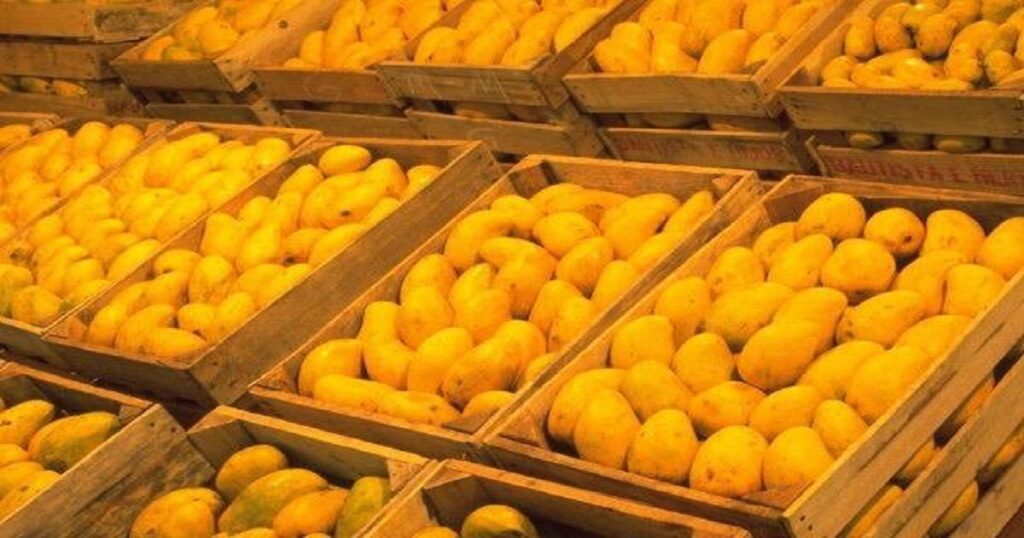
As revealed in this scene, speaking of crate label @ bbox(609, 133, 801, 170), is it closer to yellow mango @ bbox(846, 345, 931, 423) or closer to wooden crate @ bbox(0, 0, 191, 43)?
yellow mango @ bbox(846, 345, 931, 423)

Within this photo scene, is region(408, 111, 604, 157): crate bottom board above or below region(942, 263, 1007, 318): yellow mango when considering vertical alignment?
above

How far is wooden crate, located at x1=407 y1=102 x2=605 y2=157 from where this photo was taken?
4031 mm

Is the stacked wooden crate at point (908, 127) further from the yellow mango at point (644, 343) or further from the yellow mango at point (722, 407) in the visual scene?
the yellow mango at point (722, 407)

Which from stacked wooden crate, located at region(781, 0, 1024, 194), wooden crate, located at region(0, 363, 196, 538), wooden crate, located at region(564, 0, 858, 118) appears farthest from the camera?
wooden crate, located at region(564, 0, 858, 118)

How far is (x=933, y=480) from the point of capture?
218 centimetres

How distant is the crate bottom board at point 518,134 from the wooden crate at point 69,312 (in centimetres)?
48

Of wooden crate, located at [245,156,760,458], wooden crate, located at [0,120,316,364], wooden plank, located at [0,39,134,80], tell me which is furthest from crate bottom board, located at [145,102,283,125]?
wooden crate, located at [245,156,760,458]

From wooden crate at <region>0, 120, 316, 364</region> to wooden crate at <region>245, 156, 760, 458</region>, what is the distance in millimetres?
705

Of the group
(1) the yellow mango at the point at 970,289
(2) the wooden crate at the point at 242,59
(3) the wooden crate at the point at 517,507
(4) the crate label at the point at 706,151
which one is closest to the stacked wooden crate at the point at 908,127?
(4) the crate label at the point at 706,151

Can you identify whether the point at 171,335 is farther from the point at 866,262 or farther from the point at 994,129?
the point at 994,129

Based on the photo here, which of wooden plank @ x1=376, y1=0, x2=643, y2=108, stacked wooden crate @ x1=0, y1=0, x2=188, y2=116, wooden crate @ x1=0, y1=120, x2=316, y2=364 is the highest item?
stacked wooden crate @ x1=0, y1=0, x2=188, y2=116

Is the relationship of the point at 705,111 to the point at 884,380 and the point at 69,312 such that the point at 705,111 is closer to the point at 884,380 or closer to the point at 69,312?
the point at 884,380

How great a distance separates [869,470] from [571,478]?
21.3 inches

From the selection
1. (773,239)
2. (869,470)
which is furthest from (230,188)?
(869,470)
